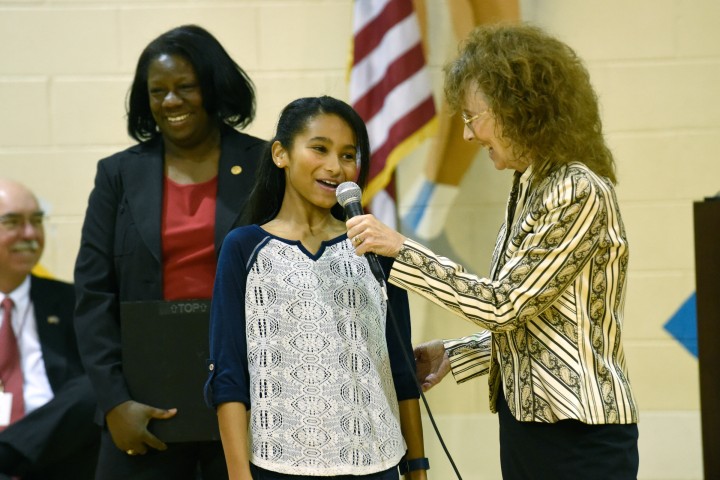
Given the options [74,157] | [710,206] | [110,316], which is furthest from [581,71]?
[74,157]

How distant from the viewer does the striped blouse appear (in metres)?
1.64

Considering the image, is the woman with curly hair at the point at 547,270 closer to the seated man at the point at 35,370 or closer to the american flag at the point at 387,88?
the seated man at the point at 35,370

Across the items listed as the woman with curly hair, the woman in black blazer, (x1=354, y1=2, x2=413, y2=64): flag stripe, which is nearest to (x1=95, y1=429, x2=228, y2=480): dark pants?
the woman in black blazer

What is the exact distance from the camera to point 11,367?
2809mm

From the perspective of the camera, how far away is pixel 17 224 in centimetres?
297

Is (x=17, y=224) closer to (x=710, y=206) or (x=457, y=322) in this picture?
(x=457, y=322)

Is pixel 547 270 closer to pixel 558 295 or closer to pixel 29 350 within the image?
pixel 558 295

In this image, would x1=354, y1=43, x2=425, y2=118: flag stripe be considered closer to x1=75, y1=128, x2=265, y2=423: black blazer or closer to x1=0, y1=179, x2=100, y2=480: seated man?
x1=75, y1=128, x2=265, y2=423: black blazer

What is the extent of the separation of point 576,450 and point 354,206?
580mm

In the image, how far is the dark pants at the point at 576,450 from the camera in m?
1.66

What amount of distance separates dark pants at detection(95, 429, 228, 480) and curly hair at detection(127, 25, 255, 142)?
822mm

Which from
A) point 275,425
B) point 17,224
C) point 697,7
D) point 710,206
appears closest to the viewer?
point 275,425

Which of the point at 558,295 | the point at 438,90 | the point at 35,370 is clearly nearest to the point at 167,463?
the point at 35,370

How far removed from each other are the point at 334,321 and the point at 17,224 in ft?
5.28
